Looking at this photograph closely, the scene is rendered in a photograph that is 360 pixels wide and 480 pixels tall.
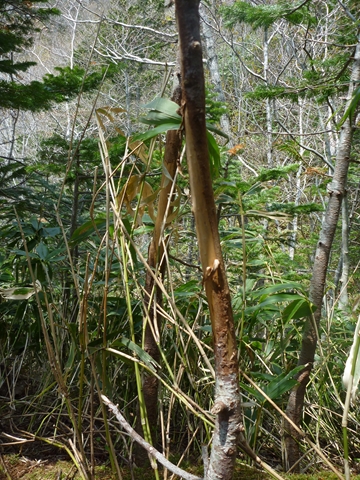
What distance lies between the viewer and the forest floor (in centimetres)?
93

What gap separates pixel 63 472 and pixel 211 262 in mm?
708

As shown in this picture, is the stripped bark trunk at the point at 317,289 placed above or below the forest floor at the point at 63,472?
above

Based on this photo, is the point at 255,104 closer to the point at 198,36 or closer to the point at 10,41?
the point at 10,41

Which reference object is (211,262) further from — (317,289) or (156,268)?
(317,289)

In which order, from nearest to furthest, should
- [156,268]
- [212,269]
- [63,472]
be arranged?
[212,269] → [156,268] → [63,472]

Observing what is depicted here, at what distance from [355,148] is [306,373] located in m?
4.46

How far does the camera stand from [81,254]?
1942mm

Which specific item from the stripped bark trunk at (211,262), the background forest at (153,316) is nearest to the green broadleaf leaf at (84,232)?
the background forest at (153,316)

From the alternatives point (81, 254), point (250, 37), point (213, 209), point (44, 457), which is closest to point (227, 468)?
point (213, 209)

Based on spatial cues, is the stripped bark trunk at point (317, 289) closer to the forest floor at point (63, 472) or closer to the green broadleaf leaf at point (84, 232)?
the forest floor at point (63, 472)

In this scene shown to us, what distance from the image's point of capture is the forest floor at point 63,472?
0.93 m

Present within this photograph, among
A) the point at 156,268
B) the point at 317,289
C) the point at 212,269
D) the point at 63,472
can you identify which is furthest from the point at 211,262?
the point at 63,472

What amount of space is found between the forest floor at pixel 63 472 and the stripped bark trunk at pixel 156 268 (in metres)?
0.07

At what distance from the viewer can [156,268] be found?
83 cm
